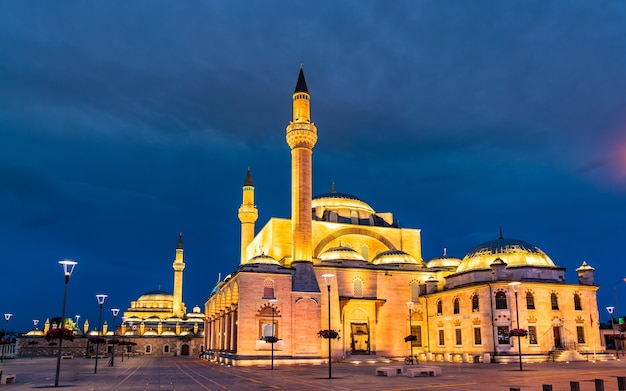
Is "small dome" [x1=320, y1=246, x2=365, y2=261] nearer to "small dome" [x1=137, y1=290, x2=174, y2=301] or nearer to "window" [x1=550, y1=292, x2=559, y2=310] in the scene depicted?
"window" [x1=550, y1=292, x2=559, y2=310]

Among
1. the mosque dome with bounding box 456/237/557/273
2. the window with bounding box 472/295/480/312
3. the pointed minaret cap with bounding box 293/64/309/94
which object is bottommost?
the window with bounding box 472/295/480/312

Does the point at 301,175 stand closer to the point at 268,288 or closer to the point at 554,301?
the point at 268,288

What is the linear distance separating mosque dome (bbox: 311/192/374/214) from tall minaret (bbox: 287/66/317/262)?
38.5 feet

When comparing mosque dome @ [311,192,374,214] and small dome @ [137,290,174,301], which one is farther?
small dome @ [137,290,174,301]

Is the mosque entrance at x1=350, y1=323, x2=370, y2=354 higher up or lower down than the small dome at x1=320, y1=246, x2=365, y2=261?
lower down

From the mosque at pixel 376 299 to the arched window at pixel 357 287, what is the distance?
0.39 feet

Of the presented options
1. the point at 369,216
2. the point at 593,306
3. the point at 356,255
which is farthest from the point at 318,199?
the point at 593,306

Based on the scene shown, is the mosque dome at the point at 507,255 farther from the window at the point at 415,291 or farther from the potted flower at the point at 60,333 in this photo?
the potted flower at the point at 60,333

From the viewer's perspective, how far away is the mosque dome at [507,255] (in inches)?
1737

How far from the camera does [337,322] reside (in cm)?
4719

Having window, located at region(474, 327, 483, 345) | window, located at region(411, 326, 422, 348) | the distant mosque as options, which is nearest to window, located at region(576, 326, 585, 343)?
window, located at region(474, 327, 483, 345)

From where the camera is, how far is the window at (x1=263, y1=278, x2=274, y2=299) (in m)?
43.6

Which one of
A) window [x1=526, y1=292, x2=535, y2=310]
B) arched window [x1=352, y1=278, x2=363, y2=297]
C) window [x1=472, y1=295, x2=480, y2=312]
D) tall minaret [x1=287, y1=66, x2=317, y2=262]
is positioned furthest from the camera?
arched window [x1=352, y1=278, x2=363, y2=297]

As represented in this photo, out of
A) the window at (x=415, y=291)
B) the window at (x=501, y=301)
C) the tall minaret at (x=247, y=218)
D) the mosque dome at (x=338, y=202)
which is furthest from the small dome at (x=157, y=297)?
the window at (x=501, y=301)
